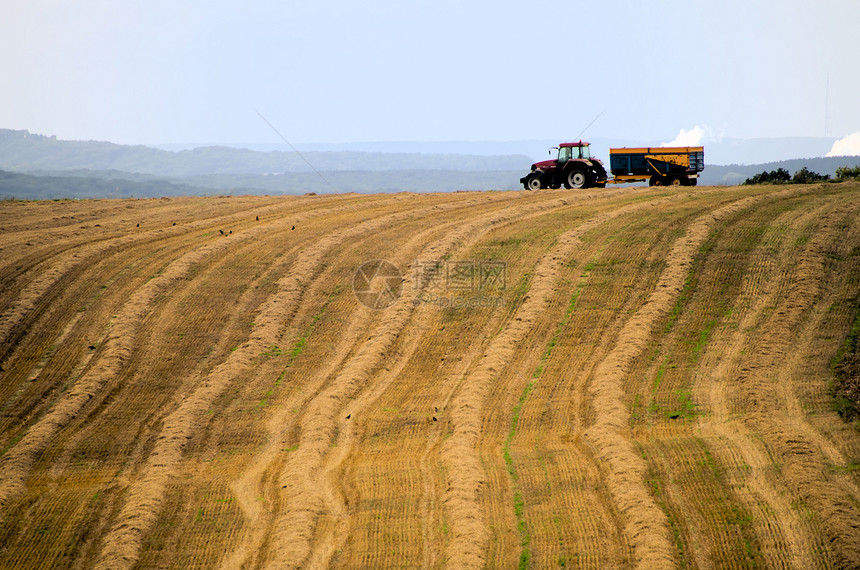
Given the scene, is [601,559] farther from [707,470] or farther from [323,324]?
[323,324]

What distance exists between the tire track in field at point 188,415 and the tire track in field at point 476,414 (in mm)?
4823

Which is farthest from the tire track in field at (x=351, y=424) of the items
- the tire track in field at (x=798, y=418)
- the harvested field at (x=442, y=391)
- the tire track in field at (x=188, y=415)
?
the tire track in field at (x=798, y=418)

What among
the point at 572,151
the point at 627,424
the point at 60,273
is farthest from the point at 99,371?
the point at 572,151

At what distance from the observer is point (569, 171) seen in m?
30.4

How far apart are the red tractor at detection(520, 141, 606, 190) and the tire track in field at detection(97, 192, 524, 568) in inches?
423

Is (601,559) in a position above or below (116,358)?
below

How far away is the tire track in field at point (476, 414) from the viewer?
10086mm

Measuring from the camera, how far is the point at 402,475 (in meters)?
11.9

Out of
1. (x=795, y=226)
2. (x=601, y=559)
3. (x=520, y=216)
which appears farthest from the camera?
(x=520, y=216)

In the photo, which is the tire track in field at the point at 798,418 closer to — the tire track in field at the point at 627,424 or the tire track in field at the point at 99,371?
the tire track in field at the point at 627,424

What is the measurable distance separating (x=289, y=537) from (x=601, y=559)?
4.53 meters

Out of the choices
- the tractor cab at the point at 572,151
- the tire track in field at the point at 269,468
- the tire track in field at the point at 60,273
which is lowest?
the tire track in field at the point at 269,468

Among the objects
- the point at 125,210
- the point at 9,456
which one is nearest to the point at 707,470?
the point at 9,456

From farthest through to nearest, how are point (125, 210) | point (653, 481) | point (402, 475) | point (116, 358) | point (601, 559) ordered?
point (125, 210), point (116, 358), point (402, 475), point (653, 481), point (601, 559)
